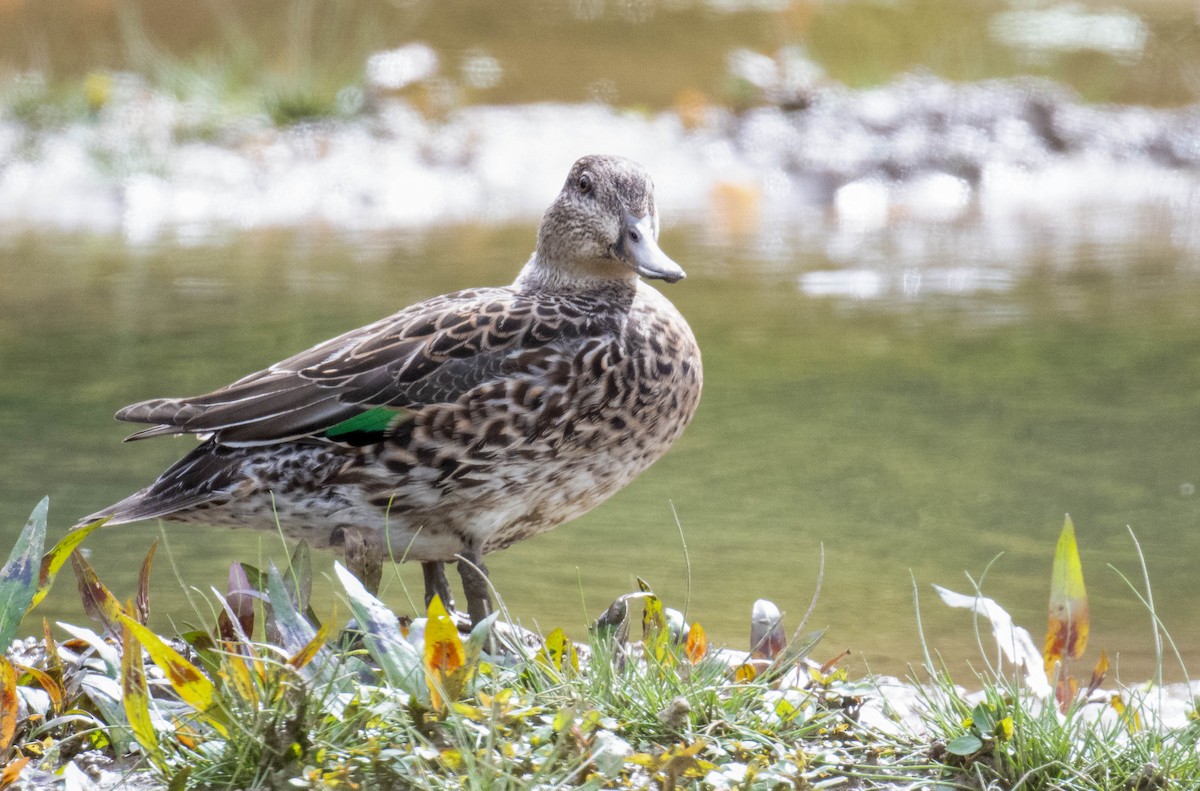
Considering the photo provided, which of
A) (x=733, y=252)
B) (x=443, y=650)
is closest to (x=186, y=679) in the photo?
(x=443, y=650)

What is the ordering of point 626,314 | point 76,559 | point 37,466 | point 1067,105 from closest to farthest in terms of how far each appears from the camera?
point 76,559, point 626,314, point 37,466, point 1067,105

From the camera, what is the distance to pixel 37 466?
584cm

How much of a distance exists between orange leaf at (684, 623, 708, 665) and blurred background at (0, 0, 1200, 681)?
0.13 metres

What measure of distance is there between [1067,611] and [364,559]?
161cm

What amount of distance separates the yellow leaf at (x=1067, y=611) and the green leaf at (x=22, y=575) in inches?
84.4

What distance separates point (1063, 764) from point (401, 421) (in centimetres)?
180

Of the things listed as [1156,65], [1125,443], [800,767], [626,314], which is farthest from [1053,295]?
[1156,65]

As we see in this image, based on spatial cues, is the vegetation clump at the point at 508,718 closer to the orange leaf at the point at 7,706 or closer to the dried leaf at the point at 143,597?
the orange leaf at the point at 7,706

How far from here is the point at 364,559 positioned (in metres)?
3.87

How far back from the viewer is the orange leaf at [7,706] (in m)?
3.12

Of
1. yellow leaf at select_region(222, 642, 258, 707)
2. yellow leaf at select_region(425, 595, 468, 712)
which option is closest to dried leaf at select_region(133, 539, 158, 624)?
yellow leaf at select_region(222, 642, 258, 707)

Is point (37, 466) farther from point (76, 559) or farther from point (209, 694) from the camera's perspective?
point (209, 694)

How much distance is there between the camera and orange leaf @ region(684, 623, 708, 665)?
3.60 meters

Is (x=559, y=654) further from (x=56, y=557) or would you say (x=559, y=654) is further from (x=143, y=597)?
(x=56, y=557)
